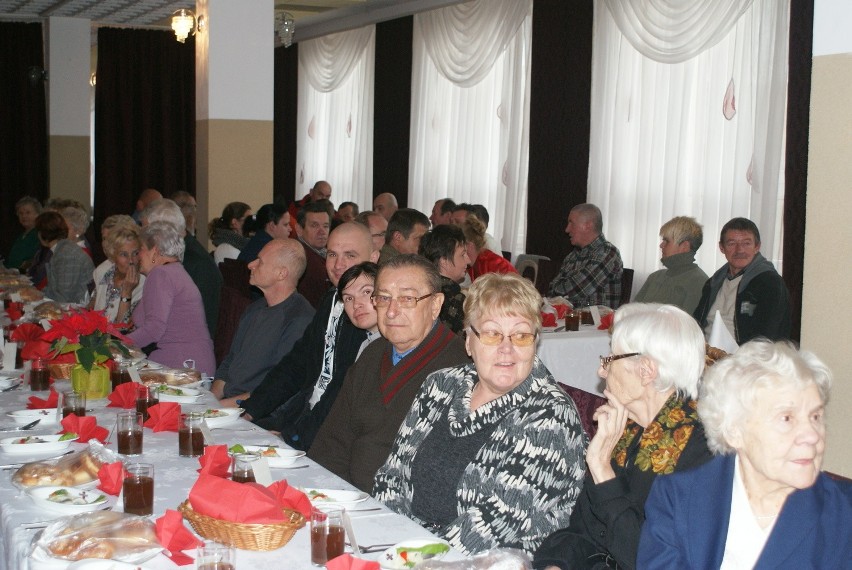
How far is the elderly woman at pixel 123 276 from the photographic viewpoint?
5.47m

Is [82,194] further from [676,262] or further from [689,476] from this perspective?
[689,476]

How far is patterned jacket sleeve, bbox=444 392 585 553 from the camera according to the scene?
89.2 inches

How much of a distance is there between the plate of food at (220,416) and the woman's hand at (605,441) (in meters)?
1.36

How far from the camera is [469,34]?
9.76m

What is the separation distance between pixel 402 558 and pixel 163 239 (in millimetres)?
3322

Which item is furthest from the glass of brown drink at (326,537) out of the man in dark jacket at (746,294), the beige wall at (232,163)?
the beige wall at (232,163)

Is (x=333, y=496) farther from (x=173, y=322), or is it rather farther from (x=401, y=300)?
(x=173, y=322)

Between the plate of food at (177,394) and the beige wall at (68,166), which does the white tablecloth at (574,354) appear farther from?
the beige wall at (68,166)

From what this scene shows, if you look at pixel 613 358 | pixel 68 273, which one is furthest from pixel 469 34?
pixel 613 358

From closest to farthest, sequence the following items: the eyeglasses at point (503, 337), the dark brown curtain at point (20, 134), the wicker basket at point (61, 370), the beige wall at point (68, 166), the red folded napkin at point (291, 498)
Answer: the red folded napkin at point (291, 498) < the eyeglasses at point (503, 337) < the wicker basket at point (61, 370) < the beige wall at point (68, 166) < the dark brown curtain at point (20, 134)

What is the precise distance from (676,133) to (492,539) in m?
5.89

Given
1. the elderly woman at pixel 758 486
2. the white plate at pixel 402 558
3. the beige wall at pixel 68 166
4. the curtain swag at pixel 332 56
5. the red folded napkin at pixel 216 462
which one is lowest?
the white plate at pixel 402 558

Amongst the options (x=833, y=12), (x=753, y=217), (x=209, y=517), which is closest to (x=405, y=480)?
(x=209, y=517)

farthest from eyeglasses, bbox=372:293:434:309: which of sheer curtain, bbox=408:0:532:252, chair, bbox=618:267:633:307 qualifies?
sheer curtain, bbox=408:0:532:252
